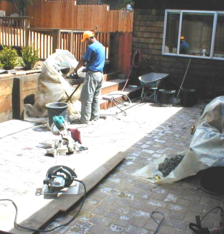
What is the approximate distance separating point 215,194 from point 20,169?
2.66 meters

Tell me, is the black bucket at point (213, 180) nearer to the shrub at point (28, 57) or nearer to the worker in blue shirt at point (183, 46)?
the shrub at point (28, 57)

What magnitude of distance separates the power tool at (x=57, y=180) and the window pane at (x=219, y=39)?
7610mm

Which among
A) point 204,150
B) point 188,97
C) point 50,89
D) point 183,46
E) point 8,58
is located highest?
point 183,46

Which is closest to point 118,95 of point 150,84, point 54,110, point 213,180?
point 150,84

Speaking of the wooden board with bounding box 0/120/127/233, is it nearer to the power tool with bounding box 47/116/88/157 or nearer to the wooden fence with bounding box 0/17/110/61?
the power tool with bounding box 47/116/88/157

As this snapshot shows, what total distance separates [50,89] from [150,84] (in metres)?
3.48

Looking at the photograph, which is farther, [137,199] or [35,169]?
[35,169]

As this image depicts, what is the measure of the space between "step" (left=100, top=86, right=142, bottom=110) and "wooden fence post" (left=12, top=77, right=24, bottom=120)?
2167 mm

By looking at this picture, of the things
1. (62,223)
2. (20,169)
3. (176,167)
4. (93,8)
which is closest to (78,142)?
(20,169)

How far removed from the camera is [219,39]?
1027cm

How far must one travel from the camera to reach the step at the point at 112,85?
9.80 metres

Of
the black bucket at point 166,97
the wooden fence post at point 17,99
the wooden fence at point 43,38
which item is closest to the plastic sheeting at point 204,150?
the wooden fence post at point 17,99

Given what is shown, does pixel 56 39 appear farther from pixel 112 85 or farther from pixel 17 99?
pixel 17 99

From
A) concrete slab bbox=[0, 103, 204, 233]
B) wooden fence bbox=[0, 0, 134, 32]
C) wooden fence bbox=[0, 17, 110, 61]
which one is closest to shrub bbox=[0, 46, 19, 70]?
wooden fence bbox=[0, 17, 110, 61]
